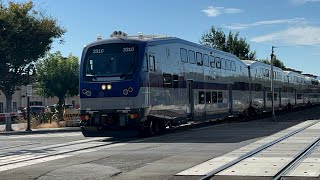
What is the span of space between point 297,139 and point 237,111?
1452cm

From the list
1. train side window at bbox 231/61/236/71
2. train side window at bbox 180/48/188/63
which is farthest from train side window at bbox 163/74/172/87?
train side window at bbox 231/61/236/71

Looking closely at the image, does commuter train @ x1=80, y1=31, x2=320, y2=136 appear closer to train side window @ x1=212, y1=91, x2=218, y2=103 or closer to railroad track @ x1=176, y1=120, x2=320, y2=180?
Answer: train side window @ x1=212, y1=91, x2=218, y2=103

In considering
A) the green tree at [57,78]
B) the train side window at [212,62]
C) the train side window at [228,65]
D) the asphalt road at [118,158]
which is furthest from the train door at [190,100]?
the green tree at [57,78]

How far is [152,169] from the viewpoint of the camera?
10914 millimetres

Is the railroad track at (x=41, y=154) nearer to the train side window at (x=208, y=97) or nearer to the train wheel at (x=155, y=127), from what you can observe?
the train wheel at (x=155, y=127)

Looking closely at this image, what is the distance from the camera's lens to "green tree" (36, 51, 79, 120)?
3741cm

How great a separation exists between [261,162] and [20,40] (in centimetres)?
2211

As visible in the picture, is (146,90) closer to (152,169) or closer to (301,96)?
(152,169)

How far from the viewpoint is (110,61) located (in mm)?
18984

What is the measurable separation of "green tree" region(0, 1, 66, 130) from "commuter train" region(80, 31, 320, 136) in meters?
11.1

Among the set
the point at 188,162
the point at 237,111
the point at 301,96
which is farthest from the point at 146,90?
the point at 301,96

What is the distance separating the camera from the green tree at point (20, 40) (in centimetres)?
2981

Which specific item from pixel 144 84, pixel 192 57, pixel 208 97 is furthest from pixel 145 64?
pixel 208 97

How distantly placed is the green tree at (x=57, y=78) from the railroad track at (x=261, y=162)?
24029mm
